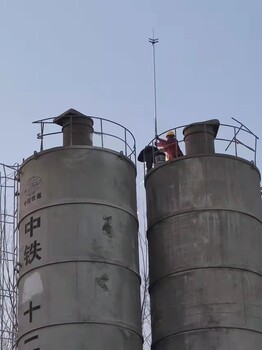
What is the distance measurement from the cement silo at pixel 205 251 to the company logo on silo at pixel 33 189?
305 cm

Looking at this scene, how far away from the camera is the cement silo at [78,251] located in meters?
20.1

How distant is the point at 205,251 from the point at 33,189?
167 inches

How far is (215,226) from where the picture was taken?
2186 centimetres

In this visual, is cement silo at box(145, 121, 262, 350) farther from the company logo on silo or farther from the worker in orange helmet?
the company logo on silo

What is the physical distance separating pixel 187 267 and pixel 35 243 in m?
3.55

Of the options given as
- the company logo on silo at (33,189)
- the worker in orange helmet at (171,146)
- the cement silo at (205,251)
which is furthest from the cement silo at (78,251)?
the worker in orange helmet at (171,146)

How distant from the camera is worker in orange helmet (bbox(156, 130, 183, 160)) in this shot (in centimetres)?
2384

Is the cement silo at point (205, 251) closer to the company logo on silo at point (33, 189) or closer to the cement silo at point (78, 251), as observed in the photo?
the cement silo at point (78, 251)

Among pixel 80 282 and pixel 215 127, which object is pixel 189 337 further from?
pixel 215 127

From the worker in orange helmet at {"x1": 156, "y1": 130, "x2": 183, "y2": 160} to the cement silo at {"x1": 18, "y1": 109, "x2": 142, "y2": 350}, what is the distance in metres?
1.88

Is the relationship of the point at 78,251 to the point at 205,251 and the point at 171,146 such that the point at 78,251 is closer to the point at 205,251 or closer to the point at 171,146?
the point at 205,251

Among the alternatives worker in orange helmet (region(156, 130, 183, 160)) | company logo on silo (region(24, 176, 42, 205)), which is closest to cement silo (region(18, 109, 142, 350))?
company logo on silo (region(24, 176, 42, 205))

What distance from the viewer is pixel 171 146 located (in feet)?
78.6

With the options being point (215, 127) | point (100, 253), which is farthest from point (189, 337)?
point (215, 127)
